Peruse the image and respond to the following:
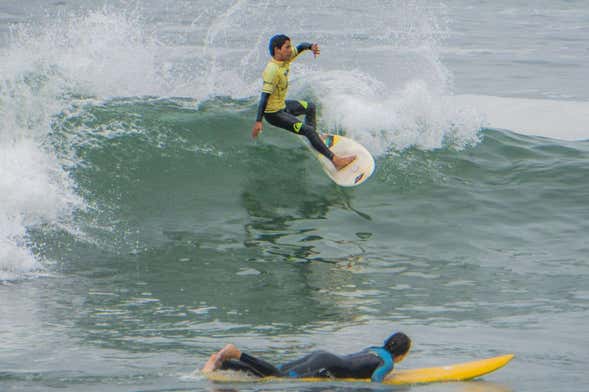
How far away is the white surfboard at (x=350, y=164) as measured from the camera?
1238cm

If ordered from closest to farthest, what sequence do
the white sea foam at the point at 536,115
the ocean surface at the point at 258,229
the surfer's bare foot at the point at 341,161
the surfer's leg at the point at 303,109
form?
the ocean surface at the point at 258,229, the surfer's leg at the point at 303,109, the surfer's bare foot at the point at 341,161, the white sea foam at the point at 536,115

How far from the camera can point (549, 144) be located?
14898 mm

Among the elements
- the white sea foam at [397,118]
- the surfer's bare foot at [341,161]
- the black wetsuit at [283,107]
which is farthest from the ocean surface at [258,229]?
the black wetsuit at [283,107]

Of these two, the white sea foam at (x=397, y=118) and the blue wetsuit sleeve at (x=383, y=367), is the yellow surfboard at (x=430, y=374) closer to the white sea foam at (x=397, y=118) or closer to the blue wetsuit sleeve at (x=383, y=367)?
the blue wetsuit sleeve at (x=383, y=367)

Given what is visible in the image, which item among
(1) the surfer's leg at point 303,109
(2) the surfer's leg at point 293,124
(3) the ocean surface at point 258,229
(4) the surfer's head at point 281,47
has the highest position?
(4) the surfer's head at point 281,47

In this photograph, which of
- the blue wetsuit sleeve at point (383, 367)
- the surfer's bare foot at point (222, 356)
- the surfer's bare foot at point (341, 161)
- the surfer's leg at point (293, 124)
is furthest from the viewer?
the surfer's bare foot at point (341, 161)

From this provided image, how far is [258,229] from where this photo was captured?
11.3 m

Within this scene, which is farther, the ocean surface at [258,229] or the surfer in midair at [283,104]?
the surfer in midair at [283,104]

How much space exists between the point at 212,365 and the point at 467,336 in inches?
102

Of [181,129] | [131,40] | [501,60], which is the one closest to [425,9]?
[501,60]

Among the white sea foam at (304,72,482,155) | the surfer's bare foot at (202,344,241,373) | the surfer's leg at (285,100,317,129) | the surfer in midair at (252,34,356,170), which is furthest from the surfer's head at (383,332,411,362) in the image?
the white sea foam at (304,72,482,155)

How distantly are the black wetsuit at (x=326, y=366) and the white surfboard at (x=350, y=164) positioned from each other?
6107mm

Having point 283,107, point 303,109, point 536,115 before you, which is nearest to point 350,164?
point 303,109

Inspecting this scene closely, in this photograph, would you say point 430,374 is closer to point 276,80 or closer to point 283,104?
point 276,80
